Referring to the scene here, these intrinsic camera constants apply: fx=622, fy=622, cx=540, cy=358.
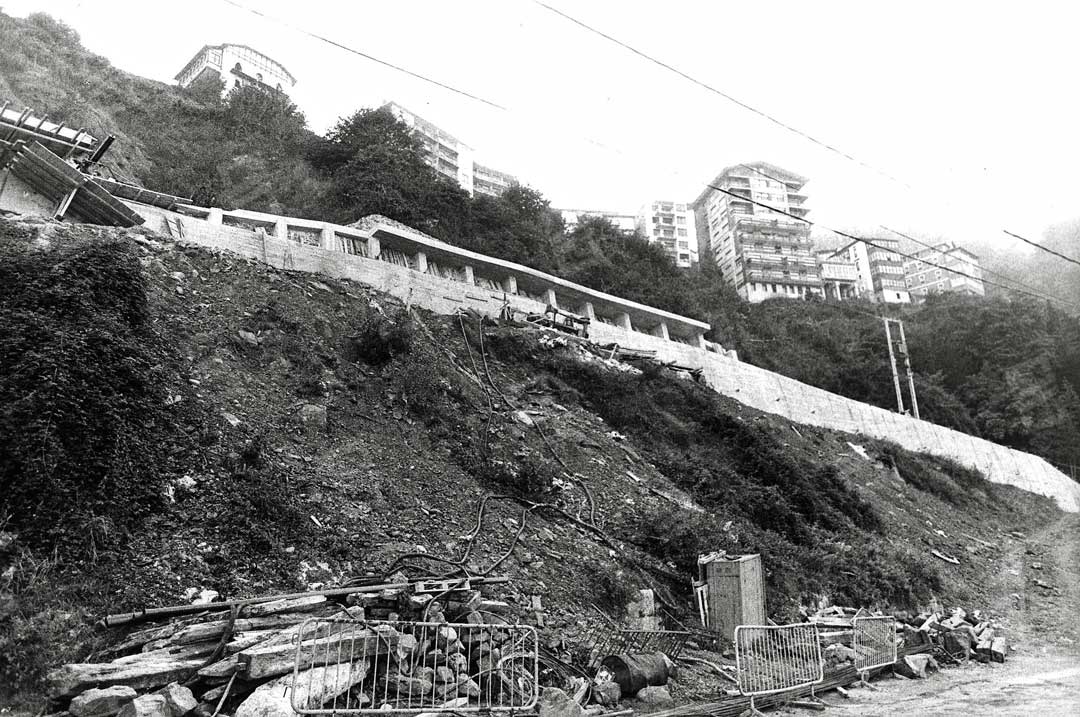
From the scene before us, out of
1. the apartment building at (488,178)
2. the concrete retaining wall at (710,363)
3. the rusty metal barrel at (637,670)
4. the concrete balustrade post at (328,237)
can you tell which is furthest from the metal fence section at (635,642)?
the apartment building at (488,178)

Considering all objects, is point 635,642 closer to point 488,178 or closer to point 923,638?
point 923,638

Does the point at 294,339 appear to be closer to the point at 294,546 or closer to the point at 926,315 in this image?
the point at 294,546

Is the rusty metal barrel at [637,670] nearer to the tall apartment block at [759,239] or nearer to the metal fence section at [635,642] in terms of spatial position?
the metal fence section at [635,642]

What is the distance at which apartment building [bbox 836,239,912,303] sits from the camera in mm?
70188

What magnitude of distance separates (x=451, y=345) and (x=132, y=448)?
8496 millimetres

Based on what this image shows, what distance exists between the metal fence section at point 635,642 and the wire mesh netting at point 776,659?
2.55 feet

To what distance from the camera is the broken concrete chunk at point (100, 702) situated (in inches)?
173

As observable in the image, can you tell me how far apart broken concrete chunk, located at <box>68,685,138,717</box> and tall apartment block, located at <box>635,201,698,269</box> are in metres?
63.5

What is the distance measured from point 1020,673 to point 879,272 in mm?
72445

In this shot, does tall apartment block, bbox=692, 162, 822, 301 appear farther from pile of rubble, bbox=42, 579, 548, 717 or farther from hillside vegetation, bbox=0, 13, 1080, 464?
pile of rubble, bbox=42, 579, 548, 717

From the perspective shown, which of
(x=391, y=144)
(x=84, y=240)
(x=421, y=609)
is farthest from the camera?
(x=391, y=144)

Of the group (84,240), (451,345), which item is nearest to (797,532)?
(451,345)

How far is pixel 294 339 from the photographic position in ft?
38.8

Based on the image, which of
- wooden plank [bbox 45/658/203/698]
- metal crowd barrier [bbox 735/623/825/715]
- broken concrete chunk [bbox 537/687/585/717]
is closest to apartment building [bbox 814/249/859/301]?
metal crowd barrier [bbox 735/623/825/715]
